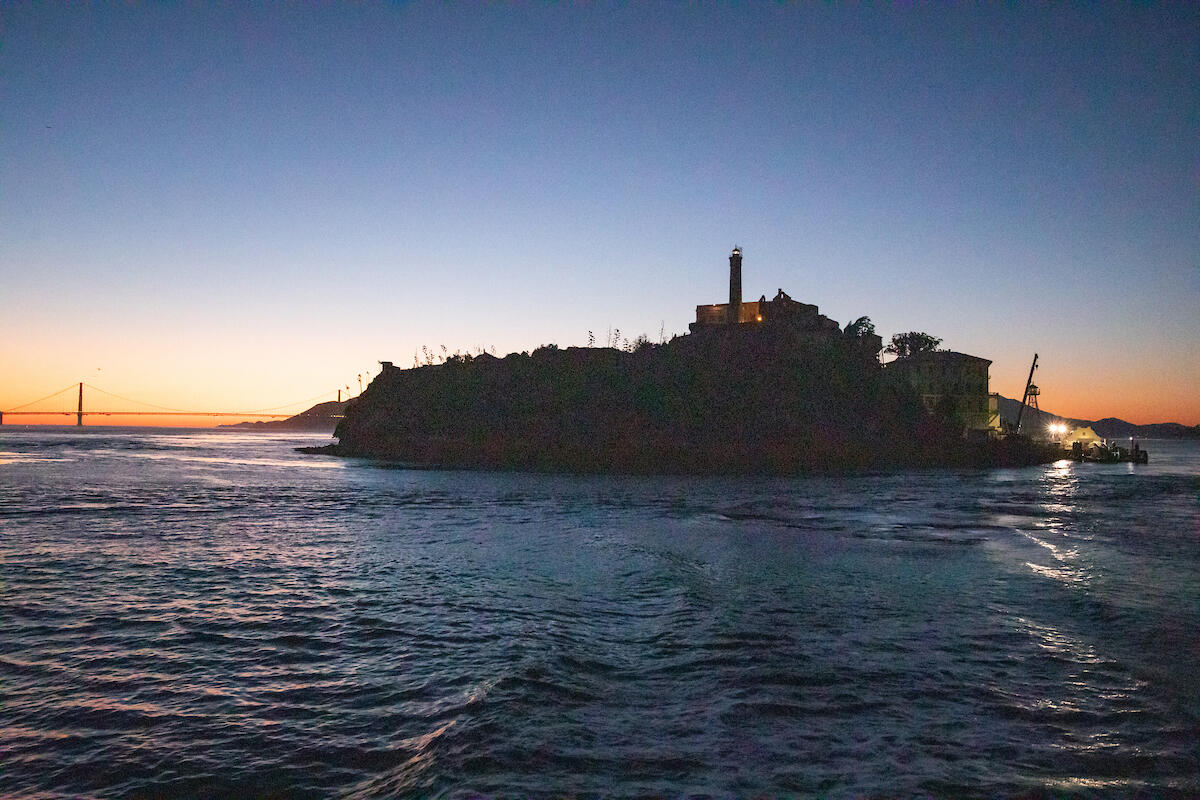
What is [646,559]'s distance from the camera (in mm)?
21500

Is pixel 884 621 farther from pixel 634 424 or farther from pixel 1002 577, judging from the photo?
pixel 634 424

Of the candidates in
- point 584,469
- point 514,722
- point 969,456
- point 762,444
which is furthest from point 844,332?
point 514,722

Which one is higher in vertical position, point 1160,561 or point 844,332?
point 844,332

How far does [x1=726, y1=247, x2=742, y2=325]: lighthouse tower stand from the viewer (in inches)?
4022

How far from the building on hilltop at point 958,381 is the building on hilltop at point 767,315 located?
20.6 metres

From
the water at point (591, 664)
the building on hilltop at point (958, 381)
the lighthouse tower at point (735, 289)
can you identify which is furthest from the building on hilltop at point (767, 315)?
the water at point (591, 664)

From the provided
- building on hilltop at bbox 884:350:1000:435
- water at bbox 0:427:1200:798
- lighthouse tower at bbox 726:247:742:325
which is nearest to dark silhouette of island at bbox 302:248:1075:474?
lighthouse tower at bbox 726:247:742:325

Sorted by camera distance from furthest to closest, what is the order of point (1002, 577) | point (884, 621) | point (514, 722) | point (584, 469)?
point (584, 469) → point (1002, 577) → point (884, 621) → point (514, 722)

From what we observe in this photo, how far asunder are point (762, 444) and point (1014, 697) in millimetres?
70769

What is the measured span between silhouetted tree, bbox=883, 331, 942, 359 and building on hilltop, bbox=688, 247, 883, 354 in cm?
3134

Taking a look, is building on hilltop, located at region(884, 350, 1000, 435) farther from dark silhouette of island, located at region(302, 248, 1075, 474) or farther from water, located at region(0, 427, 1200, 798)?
water, located at region(0, 427, 1200, 798)

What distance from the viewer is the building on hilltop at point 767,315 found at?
322ft

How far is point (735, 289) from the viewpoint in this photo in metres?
103

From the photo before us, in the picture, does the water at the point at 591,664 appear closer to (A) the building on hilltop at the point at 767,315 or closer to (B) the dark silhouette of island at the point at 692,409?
(B) the dark silhouette of island at the point at 692,409
